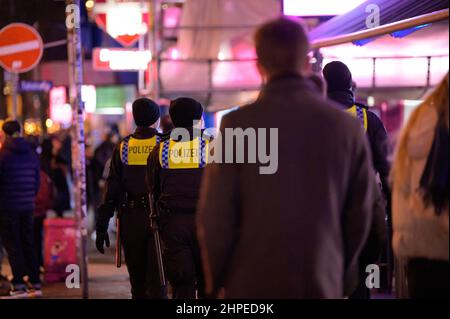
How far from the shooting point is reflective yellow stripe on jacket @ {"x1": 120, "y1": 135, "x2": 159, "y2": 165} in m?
8.25

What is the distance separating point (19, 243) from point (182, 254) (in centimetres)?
455

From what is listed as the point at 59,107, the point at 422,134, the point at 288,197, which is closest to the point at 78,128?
the point at 422,134

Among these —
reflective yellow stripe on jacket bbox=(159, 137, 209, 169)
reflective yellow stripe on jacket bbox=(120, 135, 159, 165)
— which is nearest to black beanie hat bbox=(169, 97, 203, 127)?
reflective yellow stripe on jacket bbox=(159, 137, 209, 169)

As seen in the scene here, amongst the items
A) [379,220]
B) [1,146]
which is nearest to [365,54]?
[1,146]

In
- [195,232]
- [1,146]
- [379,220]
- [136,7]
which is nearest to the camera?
[379,220]

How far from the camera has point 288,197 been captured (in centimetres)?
367

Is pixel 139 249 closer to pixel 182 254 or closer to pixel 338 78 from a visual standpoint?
pixel 182 254

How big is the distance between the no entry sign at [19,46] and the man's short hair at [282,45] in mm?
8153

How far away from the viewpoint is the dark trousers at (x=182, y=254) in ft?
24.2

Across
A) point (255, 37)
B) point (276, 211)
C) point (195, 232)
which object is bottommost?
point (195, 232)

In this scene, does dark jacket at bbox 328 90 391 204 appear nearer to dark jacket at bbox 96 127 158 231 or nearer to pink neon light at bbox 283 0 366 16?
dark jacket at bbox 96 127 158 231

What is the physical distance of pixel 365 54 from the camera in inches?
514
